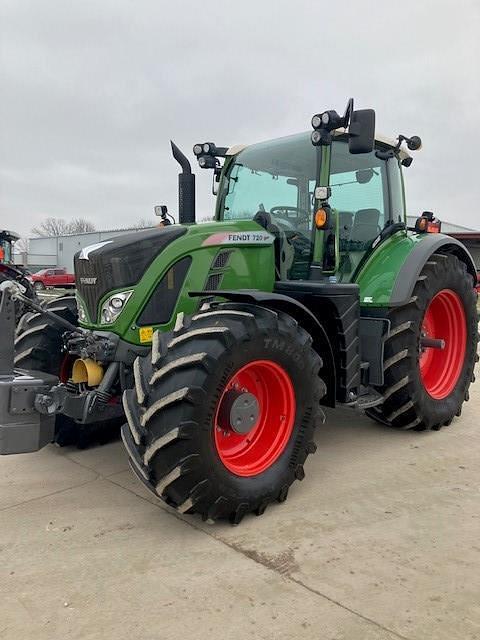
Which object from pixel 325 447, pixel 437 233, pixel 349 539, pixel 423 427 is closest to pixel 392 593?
pixel 349 539

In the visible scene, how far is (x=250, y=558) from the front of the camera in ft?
8.81

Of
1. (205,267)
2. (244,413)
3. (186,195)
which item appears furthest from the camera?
(186,195)

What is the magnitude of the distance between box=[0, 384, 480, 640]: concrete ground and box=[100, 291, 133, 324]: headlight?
1106 mm

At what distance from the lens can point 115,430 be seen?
4453 mm

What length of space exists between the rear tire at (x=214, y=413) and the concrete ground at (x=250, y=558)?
227mm

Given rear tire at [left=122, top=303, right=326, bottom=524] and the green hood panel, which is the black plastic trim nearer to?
the green hood panel

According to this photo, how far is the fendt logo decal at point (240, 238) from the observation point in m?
3.66

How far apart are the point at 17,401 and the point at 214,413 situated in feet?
3.44

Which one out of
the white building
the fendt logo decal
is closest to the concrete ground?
the fendt logo decal

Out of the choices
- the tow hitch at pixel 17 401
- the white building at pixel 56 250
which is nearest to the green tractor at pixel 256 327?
the tow hitch at pixel 17 401

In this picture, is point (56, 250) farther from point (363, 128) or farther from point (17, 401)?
point (17, 401)

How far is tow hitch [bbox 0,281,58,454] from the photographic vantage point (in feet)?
9.37

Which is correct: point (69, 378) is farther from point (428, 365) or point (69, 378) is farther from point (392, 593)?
point (428, 365)

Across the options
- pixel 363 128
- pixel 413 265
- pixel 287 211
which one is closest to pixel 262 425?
pixel 287 211
